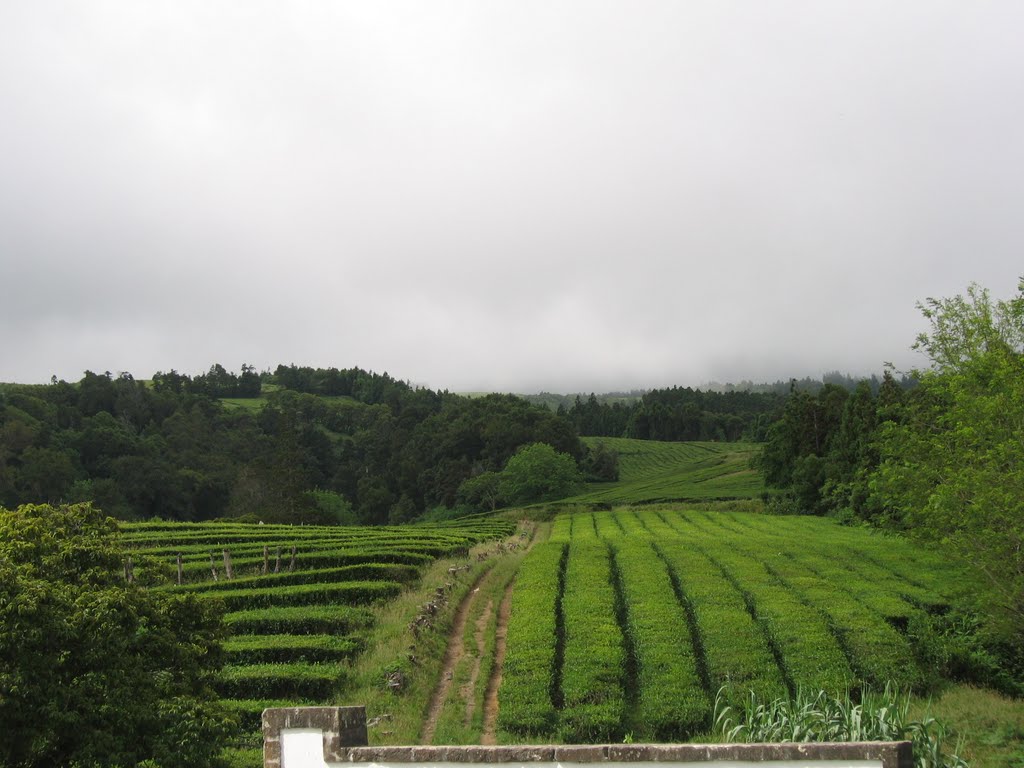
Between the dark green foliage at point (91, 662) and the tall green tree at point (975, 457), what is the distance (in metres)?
19.7

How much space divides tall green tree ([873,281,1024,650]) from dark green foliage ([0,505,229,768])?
1974 cm

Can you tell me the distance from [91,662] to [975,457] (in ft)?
77.2

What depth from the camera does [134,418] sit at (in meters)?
116

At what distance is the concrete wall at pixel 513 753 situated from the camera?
7188 millimetres

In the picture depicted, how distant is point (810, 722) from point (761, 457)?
6310 cm

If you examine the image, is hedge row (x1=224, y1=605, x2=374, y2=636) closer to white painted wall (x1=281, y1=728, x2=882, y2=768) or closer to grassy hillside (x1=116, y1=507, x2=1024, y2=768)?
grassy hillside (x1=116, y1=507, x2=1024, y2=768)

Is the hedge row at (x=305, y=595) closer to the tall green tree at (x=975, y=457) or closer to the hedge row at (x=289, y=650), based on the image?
the hedge row at (x=289, y=650)

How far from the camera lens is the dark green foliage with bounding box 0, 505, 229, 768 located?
35.3ft

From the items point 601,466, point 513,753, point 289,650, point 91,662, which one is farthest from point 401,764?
point 601,466

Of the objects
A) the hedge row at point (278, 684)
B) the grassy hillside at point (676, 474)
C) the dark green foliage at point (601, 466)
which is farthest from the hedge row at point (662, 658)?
the dark green foliage at point (601, 466)

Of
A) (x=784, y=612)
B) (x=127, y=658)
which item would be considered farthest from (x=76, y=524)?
(x=784, y=612)

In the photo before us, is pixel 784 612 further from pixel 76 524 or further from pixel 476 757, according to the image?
pixel 76 524

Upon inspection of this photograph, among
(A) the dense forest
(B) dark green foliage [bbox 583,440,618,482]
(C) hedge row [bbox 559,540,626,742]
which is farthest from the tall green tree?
(B) dark green foliage [bbox 583,440,618,482]

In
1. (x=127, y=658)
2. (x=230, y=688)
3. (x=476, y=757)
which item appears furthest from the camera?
(x=230, y=688)
